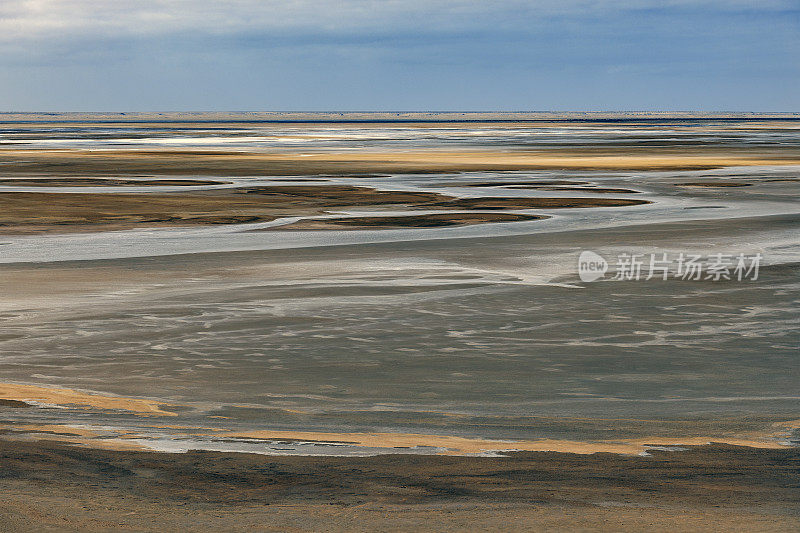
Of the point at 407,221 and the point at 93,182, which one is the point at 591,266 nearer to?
the point at 407,221

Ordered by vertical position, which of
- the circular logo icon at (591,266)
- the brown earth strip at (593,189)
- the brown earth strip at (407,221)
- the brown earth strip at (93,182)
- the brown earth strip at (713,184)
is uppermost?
the brown earth strip at (713,184)

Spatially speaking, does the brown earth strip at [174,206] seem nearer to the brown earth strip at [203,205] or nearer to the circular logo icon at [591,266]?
the brown earth strip at [203,205]

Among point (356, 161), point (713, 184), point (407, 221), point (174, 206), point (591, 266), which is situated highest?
point (713, 184)

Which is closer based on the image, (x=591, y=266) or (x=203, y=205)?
(x=591, y=266)

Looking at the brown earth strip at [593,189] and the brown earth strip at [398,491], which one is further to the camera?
the brown earth strip at [593,189]

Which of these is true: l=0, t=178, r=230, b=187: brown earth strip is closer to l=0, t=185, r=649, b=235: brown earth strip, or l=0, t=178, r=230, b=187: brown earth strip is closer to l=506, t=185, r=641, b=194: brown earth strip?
l=0, t=185, r=649, b=235: brown earth strip

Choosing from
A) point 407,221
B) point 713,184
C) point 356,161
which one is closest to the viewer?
point 407,221

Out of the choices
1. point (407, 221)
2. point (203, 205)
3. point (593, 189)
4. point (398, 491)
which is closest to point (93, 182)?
point (203, 205)

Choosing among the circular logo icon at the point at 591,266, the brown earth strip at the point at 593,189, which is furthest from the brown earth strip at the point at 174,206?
the circular logo icon at the point at 591,266

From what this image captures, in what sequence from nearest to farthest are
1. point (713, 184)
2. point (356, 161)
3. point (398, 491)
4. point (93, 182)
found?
point (398, 491), point (713, 184), point (93, 182), point (356, 161)

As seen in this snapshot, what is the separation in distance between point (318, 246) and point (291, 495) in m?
14.0

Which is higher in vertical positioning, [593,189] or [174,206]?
[593,189]

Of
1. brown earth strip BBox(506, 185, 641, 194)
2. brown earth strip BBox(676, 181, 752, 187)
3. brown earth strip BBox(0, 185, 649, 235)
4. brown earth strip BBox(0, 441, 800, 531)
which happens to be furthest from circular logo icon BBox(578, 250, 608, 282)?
brown earth strip BBox(676, 181, 752, 187)

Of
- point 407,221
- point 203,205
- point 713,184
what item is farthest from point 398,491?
point 713,184
